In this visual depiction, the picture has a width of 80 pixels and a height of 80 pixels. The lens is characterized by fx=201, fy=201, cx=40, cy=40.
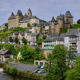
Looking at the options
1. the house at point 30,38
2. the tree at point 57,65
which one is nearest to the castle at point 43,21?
the house at point 30,38

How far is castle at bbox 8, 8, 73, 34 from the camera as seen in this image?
8231 centimetres

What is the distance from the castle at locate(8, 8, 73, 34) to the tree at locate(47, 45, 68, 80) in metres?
43.6

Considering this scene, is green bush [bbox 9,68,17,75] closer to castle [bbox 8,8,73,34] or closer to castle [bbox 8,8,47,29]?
castle [bbox 8,8,73,34]

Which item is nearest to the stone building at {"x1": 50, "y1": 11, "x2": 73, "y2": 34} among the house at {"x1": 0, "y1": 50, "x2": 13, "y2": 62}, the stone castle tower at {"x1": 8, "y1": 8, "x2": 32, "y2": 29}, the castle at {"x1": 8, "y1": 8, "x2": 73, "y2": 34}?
the castle at {"x1": 8, "y1": 8, "x2": 73, "y2": 34}

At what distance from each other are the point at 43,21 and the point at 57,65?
7214cm

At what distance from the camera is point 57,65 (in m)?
37.2

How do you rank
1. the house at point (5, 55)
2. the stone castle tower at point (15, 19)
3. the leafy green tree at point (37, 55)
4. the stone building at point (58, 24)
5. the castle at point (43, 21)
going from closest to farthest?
1. the leafy green tree at point (37, 55)
2. the house at point (5, 55)
3. the stone building at point (58, 24)
4. the castle at point (43, 21)
5. the stone castle tower at point (15, 19)

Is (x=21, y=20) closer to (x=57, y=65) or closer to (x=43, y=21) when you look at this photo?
(x=43, y=21)

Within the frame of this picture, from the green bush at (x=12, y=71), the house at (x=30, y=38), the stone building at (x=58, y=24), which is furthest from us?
the stone building at (x=58, y=24)

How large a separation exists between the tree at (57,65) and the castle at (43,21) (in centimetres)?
4355

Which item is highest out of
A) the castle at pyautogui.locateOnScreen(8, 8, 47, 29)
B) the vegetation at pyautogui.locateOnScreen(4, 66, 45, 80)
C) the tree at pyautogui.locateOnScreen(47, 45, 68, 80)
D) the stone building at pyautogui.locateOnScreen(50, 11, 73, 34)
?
the castle at pyautogui.locateOnScreen(8, 8, 47, 29)

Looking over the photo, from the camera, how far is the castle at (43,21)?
270ft

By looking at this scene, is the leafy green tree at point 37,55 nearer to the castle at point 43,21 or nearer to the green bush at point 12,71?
the green bush at point 12,71

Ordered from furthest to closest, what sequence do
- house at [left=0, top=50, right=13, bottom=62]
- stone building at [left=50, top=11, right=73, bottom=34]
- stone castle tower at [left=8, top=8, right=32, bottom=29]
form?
stone castle tower at [left=8, top=8, right=32, bottom=29] < stone building at [left=50, top=11, right=73, bottom=34] < house at [left=0, top=50, right=13, bottom=62]
